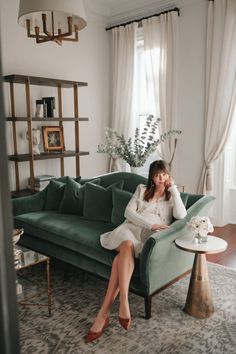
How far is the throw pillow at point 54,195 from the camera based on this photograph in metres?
3.62

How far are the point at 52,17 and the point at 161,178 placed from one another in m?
1.45

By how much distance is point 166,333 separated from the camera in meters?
2.20

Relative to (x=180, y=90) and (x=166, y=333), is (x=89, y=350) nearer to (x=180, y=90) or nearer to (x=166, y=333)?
(x=166, y=333)

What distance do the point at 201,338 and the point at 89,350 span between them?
0.71m

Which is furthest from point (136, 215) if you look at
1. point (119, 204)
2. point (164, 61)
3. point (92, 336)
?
point (164, 61)

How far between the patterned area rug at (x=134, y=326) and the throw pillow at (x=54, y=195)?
101 cm

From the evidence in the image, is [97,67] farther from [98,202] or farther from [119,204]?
[119,204]

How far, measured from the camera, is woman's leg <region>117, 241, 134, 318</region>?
223 centimetres

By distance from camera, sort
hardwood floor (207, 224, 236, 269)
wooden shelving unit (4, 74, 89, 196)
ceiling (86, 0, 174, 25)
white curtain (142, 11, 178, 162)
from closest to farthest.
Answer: hardwood floor (207, 224, 236, 269) < wooden shelving unit (4, 74, 89, 196) < white curtain (142, 11, 178, 162) < ceiling (86, 0, 174, 25)

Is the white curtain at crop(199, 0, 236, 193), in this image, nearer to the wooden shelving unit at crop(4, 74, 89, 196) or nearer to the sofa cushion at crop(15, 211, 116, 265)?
the wooden shelving unit at crop(4, 74, 89, 196)

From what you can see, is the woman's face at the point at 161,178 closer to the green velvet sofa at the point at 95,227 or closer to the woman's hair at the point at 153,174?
the woman's hair at the point at 153,174

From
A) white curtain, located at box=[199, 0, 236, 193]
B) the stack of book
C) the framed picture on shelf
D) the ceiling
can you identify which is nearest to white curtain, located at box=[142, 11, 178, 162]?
the ceiling

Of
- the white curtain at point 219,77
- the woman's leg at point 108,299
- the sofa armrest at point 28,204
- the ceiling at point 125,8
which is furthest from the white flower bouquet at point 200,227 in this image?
the ceiling at point 125,8

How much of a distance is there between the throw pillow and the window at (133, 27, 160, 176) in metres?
1.88
